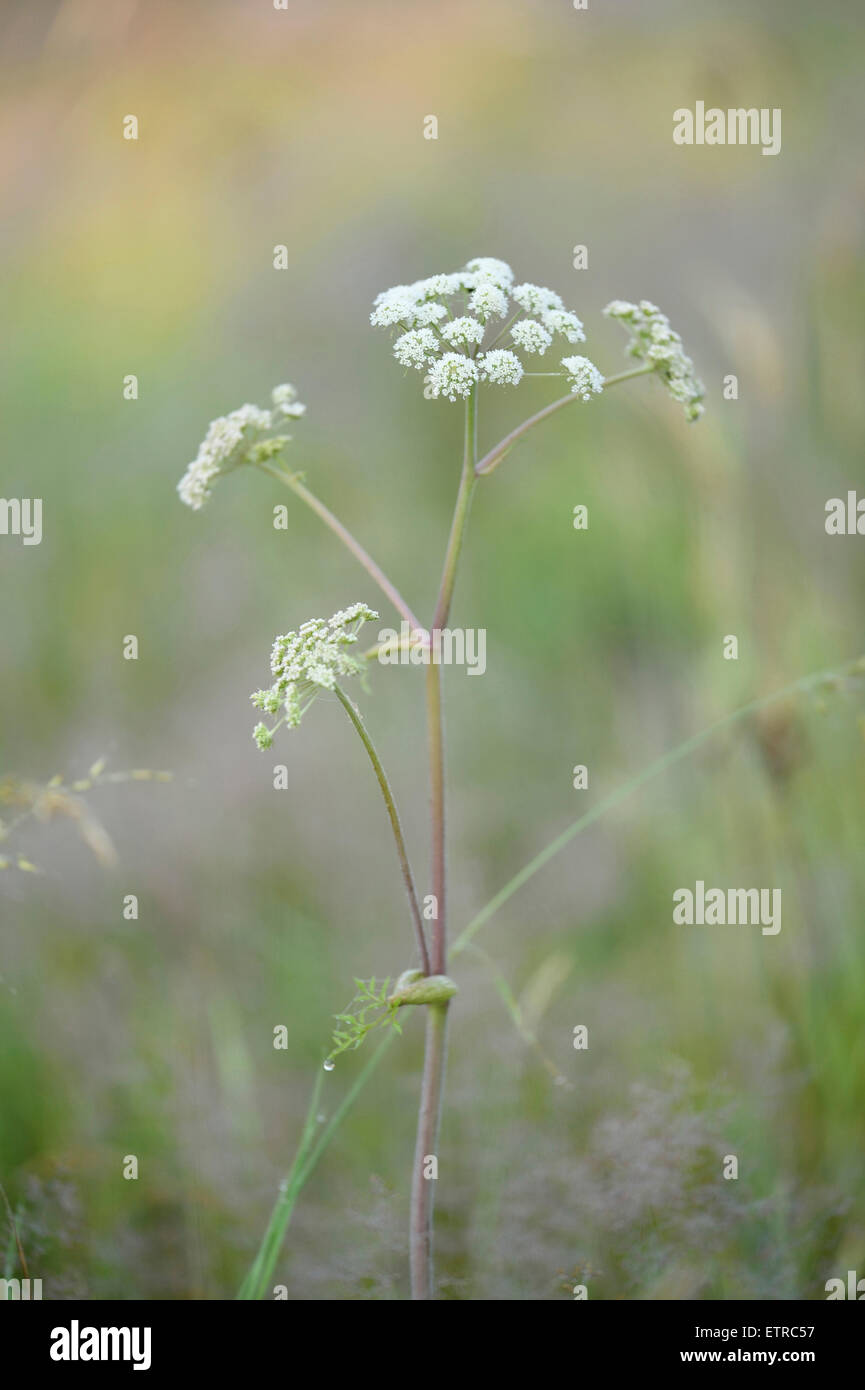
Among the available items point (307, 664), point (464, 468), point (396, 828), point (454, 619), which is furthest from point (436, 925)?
point (454, 619)

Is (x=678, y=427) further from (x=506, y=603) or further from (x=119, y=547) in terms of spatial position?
(x=119, y=547)

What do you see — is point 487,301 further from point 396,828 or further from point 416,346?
point 396,828

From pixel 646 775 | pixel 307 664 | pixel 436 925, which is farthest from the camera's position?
pixel 646 775

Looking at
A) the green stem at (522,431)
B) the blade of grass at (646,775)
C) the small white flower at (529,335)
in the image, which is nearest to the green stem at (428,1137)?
the blade of grass at (646,775)

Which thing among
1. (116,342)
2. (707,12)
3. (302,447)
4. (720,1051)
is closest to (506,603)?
(302,447)

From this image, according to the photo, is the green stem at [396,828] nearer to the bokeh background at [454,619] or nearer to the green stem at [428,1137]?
the green stem at [428,1137]

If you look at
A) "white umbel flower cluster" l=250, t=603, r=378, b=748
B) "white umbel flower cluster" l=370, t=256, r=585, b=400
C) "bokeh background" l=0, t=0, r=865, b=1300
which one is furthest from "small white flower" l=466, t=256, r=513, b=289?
"bokeh background" l=0, t=0, r=865, b=1300
